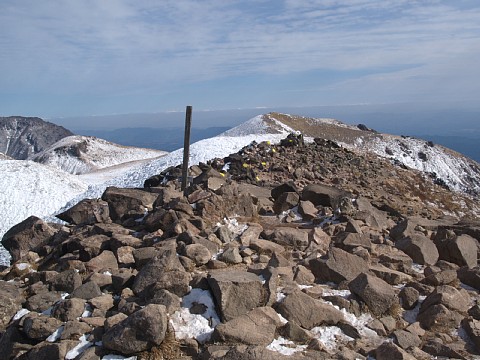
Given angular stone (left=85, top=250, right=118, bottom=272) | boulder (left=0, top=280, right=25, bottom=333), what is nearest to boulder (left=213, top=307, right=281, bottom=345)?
angular stone (left=85, top=250, right=118, bottom=272)

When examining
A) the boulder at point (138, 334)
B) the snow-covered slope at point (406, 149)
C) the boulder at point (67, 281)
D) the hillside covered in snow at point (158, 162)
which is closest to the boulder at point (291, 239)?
the boulder at point (67, 281)

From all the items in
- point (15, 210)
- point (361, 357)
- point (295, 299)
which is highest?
point (295, 299)

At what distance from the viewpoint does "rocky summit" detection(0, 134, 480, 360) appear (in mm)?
6309

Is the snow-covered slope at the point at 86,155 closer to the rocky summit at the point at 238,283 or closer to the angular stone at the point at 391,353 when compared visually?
the rocky summit at the point at 238,283

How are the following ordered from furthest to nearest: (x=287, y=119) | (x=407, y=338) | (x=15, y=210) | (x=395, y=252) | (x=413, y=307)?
1. (x=287, y=119)
2. (x=15, y=210)
3. (x=395, y=252)
4. (x=413, y=307)
5. (x=407, y=338)

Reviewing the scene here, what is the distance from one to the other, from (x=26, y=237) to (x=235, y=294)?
9.30 m

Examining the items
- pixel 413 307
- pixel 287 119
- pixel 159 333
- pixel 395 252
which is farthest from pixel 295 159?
pixel 287 119

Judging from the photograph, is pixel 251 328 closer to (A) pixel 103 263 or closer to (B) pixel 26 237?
(A) pixel 103 263

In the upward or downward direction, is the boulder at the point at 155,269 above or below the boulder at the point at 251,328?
above

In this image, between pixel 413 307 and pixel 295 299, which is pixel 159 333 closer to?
pixel 295 299

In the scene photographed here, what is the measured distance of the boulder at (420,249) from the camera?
32.5 ft

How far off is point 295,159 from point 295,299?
72.1 ft

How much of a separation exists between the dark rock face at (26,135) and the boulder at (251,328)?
166468 millimetres

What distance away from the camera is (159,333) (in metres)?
6.06
